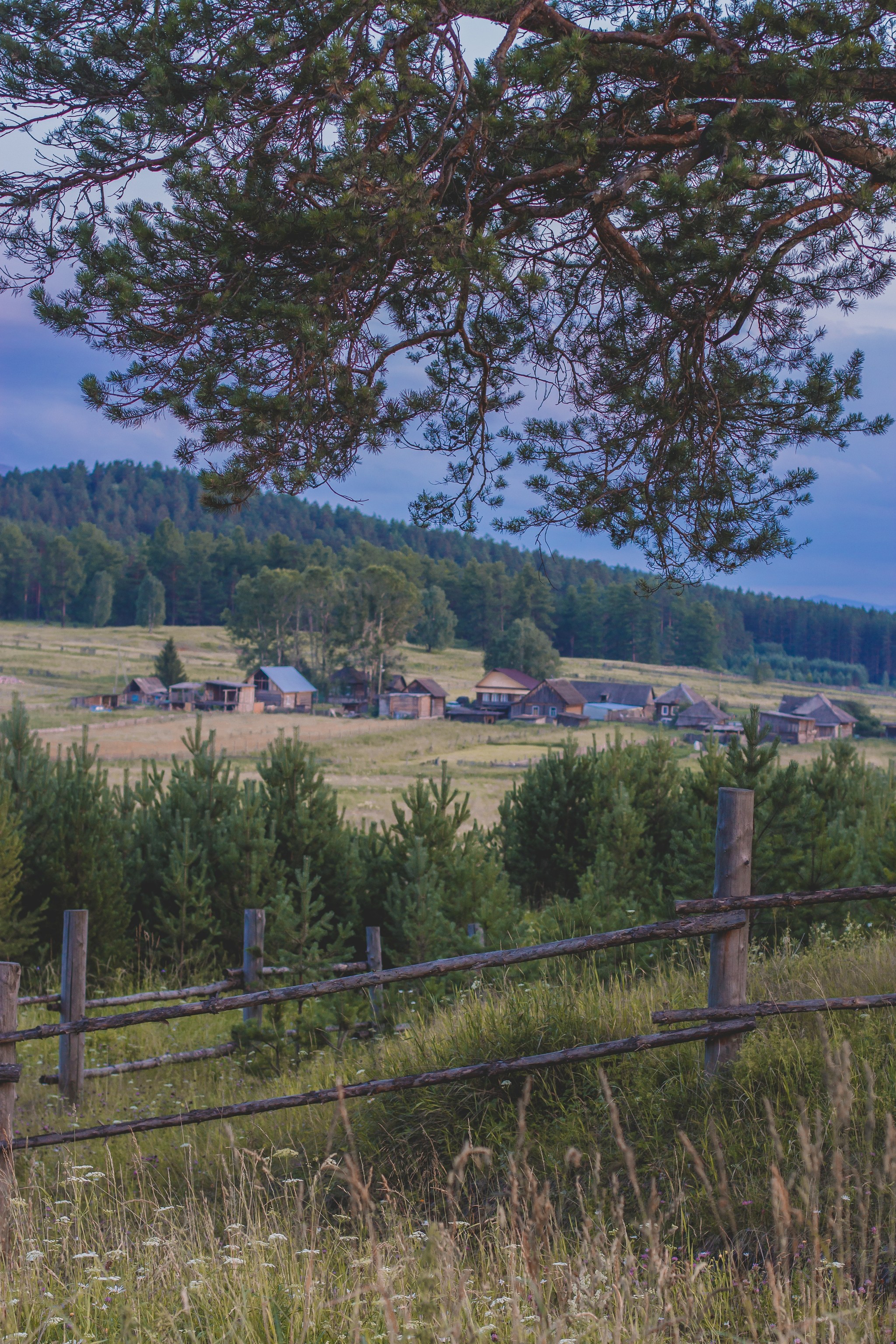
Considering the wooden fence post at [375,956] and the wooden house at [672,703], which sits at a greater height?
the wooden house at [672,703]

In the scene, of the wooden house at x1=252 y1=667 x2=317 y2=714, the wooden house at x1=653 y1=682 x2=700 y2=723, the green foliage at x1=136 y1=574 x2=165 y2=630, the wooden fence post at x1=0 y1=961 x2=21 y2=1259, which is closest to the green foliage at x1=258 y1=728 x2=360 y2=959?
the wooden fence post at x1=0 y1=961 x2=21 y2=1259

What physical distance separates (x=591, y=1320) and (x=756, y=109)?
564 centimetres

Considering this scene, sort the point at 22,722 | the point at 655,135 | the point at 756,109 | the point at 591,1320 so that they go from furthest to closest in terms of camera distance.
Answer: the point at 22,722, the point at 655,135, the point at 756,109, the point at 591,1320

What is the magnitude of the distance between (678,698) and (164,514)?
94658 millimetres

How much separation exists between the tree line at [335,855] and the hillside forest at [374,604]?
65.6m

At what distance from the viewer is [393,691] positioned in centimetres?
7694

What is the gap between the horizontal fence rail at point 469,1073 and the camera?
407 centimetres

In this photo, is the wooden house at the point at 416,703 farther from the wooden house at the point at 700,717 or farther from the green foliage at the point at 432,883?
the green foliage at the point at 432,883

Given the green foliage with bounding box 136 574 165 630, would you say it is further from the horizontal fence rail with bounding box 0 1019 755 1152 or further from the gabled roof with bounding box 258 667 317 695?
the horizontal fence rail with bounding box 0 1019 755 1152

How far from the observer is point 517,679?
254ft

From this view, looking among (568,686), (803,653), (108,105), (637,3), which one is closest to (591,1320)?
(108,105)

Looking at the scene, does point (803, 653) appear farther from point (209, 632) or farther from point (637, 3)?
point (637, 3)

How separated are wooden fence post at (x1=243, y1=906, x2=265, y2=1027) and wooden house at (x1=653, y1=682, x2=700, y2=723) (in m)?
68.1

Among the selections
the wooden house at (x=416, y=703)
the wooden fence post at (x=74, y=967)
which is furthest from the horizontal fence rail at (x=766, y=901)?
the wooden house at (x=416, y=703)
